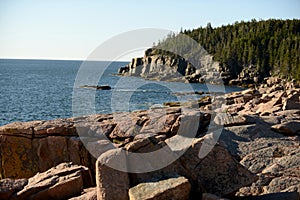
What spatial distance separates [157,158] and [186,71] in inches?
4767

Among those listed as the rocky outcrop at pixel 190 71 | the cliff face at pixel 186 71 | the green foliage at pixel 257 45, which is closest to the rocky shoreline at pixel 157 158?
the green foliage at pixel 257 45

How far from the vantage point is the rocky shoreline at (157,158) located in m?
8.33

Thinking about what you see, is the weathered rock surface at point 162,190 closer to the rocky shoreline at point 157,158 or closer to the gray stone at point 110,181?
the rocky shoreline at point 157,158

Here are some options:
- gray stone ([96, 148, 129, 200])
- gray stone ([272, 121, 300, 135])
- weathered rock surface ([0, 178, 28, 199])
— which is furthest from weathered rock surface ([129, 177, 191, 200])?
gray stone ([272, 121, 300, 135])

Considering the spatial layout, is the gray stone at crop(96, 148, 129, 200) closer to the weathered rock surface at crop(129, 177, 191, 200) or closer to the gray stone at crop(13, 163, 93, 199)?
the weathered rock surface at crop(129, 177, 191, 200)

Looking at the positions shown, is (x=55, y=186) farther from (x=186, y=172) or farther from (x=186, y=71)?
(x=186, y=71)

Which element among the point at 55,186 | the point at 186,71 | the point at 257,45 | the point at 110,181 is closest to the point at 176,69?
the point at 186,71

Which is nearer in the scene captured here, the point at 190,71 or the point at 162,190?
the point at 162,190

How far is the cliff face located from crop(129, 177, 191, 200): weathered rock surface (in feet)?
340

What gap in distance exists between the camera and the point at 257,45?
127 m

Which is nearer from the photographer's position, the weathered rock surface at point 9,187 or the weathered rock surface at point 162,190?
the weathered rock surface at point 162,190

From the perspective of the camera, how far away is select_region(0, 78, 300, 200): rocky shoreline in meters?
8.33

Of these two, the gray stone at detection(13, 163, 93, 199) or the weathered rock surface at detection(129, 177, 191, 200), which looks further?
the gray stone at detection(13, 163, 93, 199)

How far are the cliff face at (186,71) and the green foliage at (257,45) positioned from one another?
3135 mm
